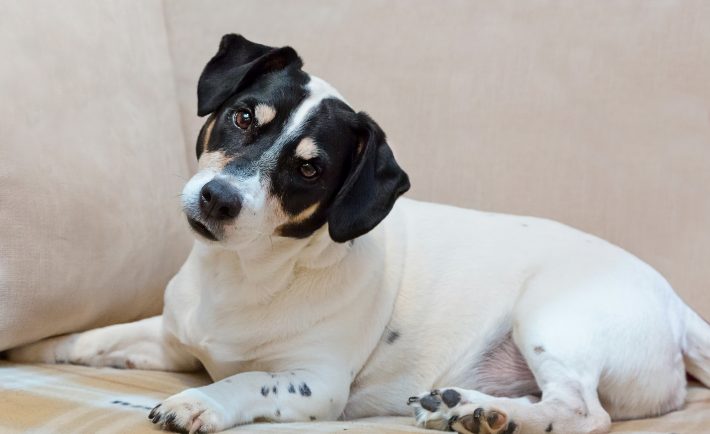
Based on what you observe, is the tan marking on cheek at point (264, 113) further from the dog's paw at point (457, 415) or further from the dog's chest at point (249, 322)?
the dog's paw at point (457, 415)

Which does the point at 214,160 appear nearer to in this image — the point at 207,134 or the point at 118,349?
the point at 207,134

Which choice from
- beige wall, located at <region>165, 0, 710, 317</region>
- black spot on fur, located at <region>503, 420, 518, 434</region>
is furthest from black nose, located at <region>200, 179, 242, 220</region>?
beige wall, located at <region>165, 0, 710, 317</region>

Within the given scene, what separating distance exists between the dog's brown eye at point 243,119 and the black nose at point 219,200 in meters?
0.19

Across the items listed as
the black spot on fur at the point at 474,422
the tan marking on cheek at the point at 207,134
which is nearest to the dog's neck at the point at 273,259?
the tan marking on cheek at the point at 207,134

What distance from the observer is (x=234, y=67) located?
2.05m

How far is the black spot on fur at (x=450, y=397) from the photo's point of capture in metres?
1.87

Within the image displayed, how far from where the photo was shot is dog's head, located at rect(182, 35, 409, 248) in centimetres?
181

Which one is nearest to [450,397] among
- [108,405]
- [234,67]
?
[108,405]

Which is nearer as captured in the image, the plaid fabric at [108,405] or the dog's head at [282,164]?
the plaid fabric at [108,405]

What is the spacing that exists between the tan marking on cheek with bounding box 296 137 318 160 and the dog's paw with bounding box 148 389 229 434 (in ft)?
1.72

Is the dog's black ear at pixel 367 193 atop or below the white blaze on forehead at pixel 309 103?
below

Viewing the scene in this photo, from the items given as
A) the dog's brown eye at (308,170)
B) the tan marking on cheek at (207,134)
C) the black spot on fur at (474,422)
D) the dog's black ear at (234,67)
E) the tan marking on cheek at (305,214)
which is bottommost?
the black spot on fur at (474,422)

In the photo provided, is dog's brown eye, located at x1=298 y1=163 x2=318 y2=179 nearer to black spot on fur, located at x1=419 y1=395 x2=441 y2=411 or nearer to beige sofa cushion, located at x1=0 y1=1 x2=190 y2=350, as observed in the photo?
black spot on fur, located at x1=419 y1=395 x2=441 y2=411

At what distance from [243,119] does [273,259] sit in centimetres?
32
